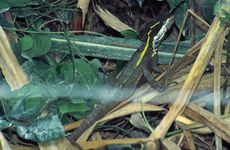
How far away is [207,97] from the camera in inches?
121

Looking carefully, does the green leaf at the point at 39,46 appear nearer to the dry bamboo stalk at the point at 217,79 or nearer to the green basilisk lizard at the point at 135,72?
the green basilisk lizard at the point at 135,72

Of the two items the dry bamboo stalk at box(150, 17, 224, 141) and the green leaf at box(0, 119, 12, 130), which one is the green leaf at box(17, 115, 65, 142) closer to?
the green leaf at box(0, 119, 12, 130)

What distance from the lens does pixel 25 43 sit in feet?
10.4

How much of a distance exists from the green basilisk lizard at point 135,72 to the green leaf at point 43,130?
0.25 metres

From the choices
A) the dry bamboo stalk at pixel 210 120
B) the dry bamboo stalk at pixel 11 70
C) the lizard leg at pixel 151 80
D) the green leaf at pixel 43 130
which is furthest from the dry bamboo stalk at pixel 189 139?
the dry bamboo stalk at pixel 11 70

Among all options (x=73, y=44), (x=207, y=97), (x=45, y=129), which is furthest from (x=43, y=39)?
(x=207, y=97)

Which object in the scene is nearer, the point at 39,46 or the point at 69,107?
the point at 69,107

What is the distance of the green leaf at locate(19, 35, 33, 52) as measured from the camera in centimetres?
317

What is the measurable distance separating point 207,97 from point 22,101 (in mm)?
952

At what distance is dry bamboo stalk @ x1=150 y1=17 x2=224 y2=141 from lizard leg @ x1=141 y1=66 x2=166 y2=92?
184 millimetres

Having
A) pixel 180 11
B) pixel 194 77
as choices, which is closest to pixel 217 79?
pixel 194 77

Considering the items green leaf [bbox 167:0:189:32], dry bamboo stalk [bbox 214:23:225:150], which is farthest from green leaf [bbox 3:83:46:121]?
green leaf [bbox 167:0:189:32]

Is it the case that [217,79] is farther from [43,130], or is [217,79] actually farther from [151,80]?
[43,130]

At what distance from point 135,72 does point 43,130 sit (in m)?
0.77
